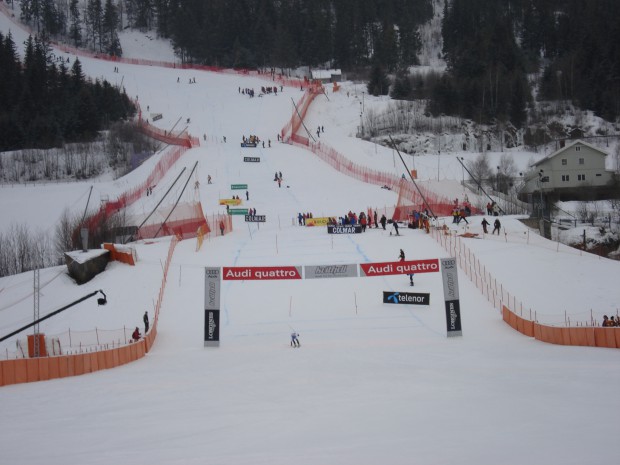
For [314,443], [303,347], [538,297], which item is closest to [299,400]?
[314,443]

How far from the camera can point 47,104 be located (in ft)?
263

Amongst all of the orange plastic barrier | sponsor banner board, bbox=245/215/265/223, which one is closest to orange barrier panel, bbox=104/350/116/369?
the orange plastic barrier

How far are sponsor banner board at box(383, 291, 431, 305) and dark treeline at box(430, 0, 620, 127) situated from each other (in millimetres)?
54975

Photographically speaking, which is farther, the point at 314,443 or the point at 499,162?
the point at 499,162

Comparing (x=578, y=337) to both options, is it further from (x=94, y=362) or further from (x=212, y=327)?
(x=94, y=362)

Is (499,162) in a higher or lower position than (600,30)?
lower

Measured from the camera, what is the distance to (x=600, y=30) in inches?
3435

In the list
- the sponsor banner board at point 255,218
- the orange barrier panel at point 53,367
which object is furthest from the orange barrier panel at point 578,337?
the sponsor banner board at point 255,218

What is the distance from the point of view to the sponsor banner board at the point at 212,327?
22.7m

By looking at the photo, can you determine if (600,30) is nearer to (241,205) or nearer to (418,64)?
(418,64)

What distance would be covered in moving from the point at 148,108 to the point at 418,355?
6938cm

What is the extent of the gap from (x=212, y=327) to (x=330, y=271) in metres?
5.07

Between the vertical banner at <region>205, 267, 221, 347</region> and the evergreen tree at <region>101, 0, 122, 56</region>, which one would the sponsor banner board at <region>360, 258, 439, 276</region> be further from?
the evergreen tree at <region>101, 0, 122, 56</region>

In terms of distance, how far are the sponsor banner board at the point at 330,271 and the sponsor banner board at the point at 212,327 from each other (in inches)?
150
